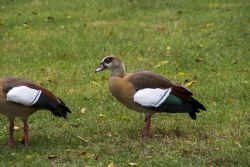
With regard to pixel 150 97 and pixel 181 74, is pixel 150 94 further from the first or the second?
pixel 181 74

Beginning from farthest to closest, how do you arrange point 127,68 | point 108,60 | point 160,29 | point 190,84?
1. point 160,29
2. point 127,68
3. point 190,84
4. point 108,60

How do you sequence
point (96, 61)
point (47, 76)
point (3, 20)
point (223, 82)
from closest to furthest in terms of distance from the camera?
point (223, 82)
point (47, 76)
point (96, 61)
point (3, 20)

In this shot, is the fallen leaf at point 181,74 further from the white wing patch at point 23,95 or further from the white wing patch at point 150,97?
the white wing patch at point 23,95

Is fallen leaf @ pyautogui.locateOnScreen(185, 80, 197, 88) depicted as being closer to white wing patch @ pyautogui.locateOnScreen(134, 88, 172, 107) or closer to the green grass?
the green grass

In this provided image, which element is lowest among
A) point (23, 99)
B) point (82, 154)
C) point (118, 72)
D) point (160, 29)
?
point (82, 154)

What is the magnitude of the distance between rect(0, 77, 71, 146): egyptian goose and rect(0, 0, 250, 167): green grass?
1.38 feet

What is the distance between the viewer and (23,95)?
6.34m

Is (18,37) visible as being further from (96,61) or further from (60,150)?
(60,150)

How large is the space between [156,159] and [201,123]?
4.45 ft

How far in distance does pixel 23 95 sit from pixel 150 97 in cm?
132

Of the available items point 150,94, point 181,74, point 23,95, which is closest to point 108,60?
point 150,94

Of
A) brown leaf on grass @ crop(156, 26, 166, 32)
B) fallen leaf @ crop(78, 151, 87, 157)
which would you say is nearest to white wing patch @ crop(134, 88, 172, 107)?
fallen leaf @ crop(78, 151, 87, 157)

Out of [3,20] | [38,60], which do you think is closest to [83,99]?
[38,60]

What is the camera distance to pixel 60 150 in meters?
6.49
